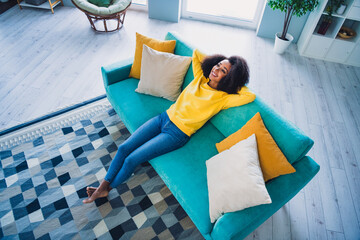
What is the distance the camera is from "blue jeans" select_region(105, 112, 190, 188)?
67.1 inches

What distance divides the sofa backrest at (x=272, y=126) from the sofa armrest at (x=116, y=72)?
1.03 meters

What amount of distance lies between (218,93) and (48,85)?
220 cm

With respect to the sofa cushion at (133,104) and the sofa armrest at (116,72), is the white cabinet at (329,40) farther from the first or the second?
the sofa armrest at (116,72)

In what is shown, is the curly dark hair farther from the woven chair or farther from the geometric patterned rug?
the woven chair

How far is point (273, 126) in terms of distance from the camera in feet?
5.02

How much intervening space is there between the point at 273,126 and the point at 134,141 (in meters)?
1.05

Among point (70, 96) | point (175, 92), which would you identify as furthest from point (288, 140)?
point (70, 96)

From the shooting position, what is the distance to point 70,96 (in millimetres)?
2635

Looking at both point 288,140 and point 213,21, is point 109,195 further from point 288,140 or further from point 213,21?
point 213,21

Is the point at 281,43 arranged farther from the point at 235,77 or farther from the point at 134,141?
the point at 134,141

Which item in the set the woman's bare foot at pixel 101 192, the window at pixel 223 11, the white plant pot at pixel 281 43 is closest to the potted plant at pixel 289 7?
the white plant pot at pixel 281 43

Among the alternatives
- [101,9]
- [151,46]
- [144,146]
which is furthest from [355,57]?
[101,9]

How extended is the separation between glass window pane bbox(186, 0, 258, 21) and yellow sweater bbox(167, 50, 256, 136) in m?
2.97

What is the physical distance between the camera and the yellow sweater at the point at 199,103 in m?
1.70
